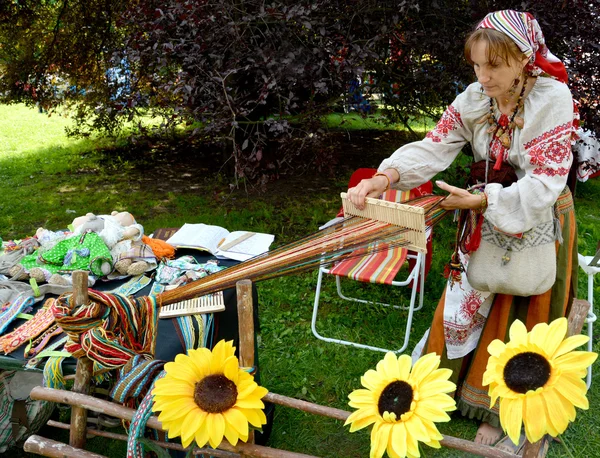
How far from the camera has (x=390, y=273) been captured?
11.9 ft

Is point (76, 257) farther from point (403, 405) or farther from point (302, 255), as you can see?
point (403, 405)

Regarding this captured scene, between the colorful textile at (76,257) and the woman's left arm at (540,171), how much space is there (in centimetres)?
175

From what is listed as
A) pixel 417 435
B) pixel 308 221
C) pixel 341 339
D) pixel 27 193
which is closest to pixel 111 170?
pixel 27 193

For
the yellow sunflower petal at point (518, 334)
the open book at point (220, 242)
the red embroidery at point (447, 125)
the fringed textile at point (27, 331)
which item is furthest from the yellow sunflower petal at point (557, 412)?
the open book at point (220, 242)

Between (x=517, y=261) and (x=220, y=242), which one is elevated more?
(x=517, y=261)

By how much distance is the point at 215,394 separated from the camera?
4.64ft

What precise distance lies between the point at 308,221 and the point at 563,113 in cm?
375

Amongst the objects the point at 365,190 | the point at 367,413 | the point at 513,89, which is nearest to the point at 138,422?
the point at 367,413

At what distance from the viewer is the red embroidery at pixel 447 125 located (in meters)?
2.54

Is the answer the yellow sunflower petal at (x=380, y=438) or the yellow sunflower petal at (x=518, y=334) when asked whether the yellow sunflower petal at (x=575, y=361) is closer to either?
the yellow sunflower petal at (x=518, y=334)

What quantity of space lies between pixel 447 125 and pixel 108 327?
5.41 feet

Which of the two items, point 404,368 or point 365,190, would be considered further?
point 365,190

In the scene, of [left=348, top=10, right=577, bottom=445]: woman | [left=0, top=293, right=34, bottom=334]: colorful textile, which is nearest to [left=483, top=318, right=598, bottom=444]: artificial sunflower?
[left=348, top=10, right=577, bottom=445]: woman

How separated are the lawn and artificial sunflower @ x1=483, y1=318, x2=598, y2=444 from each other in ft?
5.98
